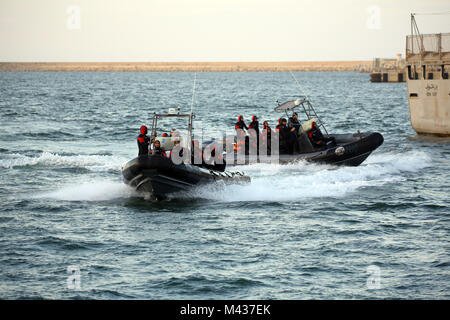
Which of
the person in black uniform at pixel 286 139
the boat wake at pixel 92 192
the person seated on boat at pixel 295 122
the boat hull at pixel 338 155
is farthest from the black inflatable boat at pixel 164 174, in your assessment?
the person seated on boat at pixel 295 122

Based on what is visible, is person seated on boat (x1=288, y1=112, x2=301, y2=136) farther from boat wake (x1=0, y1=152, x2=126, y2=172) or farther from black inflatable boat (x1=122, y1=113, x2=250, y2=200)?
boat wake (x1=0, y1=152, x2=126, y2=172)

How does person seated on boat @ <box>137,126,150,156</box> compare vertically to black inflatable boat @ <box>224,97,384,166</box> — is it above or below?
above

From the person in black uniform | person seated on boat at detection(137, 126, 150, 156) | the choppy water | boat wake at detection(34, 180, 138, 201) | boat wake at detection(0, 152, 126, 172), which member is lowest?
the choppy water

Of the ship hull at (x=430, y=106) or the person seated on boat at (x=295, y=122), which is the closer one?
the person seated on boat at (x=295, y=122)

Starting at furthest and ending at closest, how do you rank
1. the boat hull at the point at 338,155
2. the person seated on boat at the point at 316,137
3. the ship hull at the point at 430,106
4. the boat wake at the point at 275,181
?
1. the ship hull at the point at 430,106
2. the person seated on boat at the point at 316,137
3. the boat hull at the point at 338,155
4. the boat wake at the point at 275,181

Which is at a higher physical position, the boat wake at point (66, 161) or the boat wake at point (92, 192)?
the boat wake at point (66, 161)

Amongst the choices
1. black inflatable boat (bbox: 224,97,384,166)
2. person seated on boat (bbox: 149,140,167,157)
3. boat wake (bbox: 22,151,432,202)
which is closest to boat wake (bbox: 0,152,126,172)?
boat wake (bbox: 22,151,432,202)

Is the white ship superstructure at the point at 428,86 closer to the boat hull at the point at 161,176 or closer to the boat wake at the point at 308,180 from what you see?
the boat wake at the point at 308,180

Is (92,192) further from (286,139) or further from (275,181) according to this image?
(286,139)

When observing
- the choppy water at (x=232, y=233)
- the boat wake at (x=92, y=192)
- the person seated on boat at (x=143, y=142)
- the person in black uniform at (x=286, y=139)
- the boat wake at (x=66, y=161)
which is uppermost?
the person seated on boat at (x=143, y=142)

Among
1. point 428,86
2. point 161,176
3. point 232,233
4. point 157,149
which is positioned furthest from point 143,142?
point 428,86

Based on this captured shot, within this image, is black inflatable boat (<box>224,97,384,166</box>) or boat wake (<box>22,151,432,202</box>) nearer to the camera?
boat wake (<box>22,151,432,202</box>)

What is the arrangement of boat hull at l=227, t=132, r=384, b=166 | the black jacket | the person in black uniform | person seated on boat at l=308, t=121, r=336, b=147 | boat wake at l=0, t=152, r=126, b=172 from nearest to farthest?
the black jacket, boat hull at l=227, t=132, r=384, b=166, the person in black uniform, person seated on boat at l=308, t=121, r=336, b=147, boat wake at l=0, t=152, r=126, b=172

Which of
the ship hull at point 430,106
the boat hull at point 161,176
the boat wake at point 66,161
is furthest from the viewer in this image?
the ship hull at point 430,106
